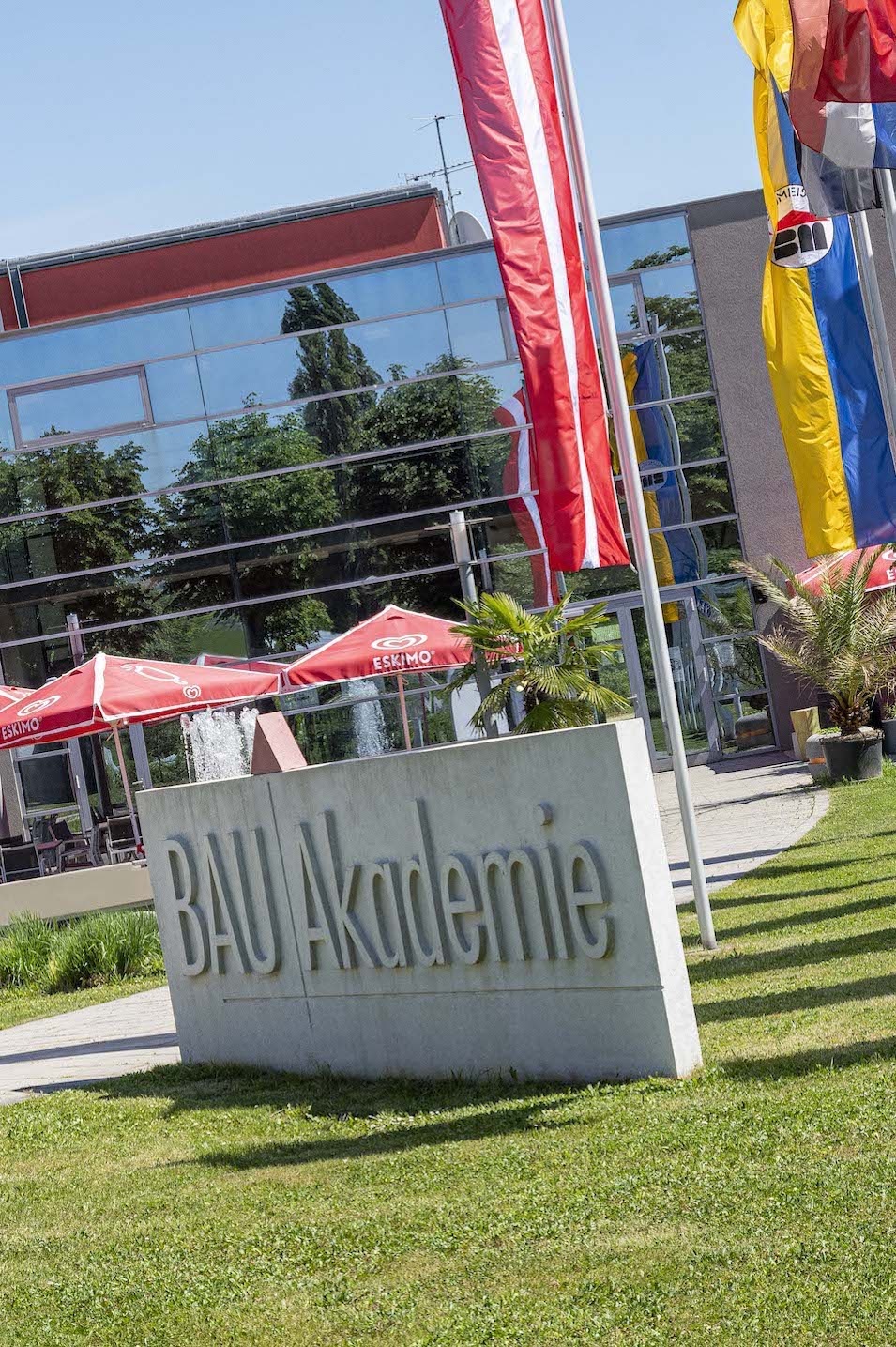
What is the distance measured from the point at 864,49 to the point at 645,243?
1888cm

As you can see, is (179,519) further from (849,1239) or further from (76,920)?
(849,1239)

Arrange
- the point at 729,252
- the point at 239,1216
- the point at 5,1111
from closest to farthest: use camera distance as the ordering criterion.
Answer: the point at 239,1216 → the point at 5,1111 → the point at 729,252

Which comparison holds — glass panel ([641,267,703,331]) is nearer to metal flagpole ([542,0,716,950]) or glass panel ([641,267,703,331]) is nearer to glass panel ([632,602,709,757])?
glass panel ([632,602,709,757])

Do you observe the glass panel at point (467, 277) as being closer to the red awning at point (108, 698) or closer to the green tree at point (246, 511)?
the green tree at point (246, 511)

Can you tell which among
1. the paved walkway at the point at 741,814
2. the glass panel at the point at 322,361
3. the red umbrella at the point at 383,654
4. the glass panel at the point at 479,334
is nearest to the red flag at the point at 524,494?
the glass panel at the point at 479,334

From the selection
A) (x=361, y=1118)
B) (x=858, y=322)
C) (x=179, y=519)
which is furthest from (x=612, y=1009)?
(x=179, y=519)

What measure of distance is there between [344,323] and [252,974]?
20258 millimetres

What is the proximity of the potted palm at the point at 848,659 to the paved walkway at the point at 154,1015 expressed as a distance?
72cm

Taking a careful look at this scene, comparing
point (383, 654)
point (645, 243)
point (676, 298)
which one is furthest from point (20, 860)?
point (645, 243)

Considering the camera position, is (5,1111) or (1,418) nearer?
(5,1111)

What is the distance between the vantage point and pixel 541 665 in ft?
42.2

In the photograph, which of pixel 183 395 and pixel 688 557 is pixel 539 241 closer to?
pixel 688 557

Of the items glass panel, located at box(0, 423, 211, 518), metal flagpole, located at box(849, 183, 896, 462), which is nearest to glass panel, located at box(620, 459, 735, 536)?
Answer: glass panel, located at box(0, 423, 211, 518)

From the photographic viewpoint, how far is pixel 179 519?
26875mm
